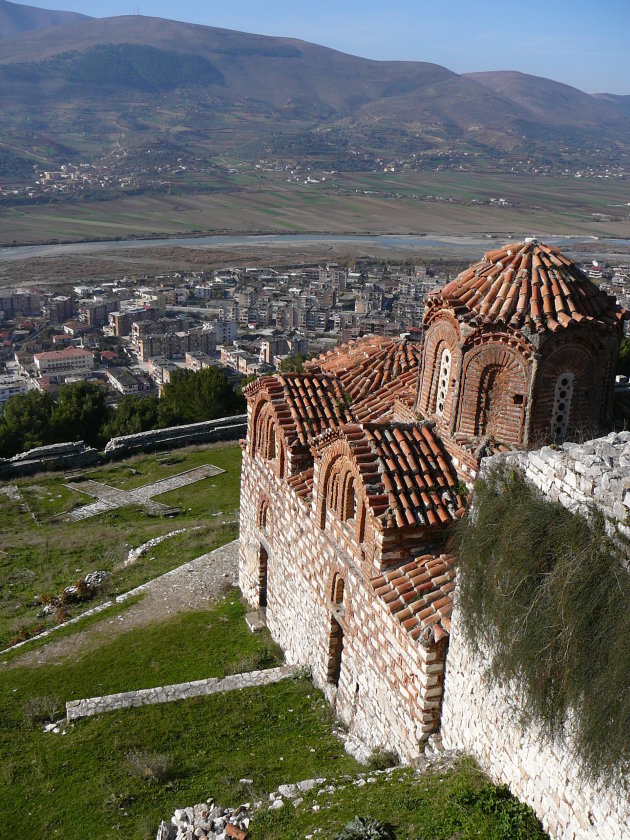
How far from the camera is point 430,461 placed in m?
9.97

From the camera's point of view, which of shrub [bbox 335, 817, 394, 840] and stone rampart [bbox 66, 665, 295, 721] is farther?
stone rampart [bbox 66, 665, 295, 721]

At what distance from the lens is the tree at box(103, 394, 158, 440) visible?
112ft

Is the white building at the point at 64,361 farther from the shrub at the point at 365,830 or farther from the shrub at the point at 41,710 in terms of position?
the shrub at the point at 365,830

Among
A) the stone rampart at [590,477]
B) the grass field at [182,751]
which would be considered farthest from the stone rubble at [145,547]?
the stone rampart at [590,477]

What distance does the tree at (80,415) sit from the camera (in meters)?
33.9

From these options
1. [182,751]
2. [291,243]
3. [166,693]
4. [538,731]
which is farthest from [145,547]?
[291,243]

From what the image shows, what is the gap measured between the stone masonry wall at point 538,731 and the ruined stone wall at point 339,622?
0.57 m

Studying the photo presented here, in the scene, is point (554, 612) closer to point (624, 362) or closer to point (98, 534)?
point (98, 534)

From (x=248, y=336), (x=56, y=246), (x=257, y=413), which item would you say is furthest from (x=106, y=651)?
(x=56, y=246)

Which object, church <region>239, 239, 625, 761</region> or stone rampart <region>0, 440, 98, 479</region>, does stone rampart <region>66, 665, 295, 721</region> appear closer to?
church <region>239, 239, 625, 761</region>

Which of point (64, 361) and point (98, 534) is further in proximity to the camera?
point (64, 361)

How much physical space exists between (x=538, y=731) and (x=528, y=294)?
18.7 ft

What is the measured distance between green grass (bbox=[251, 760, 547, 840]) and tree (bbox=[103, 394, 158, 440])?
2699 cm

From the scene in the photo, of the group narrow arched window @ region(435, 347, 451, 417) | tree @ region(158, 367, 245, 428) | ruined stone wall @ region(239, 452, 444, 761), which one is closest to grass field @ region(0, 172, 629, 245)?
tree @ region(158, 367, 245, 428)
